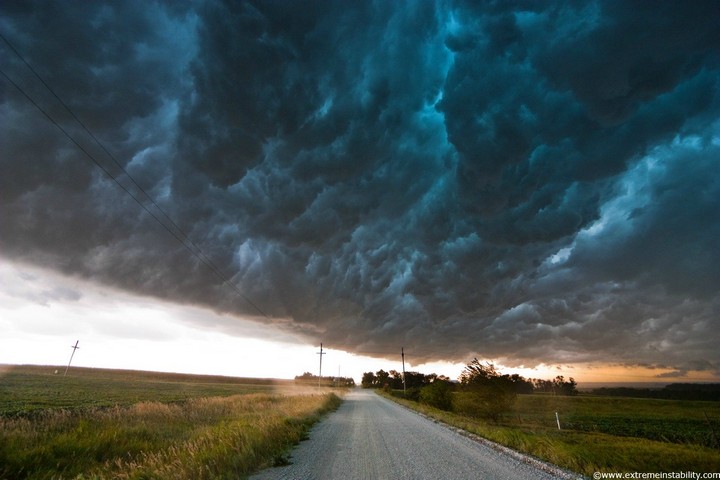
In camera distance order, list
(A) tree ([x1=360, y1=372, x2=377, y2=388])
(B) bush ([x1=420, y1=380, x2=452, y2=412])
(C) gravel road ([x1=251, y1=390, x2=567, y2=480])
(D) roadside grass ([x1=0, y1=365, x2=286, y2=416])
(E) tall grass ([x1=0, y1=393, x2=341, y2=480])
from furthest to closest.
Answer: (A) tree ([x1=360, y1=372, x2=377, y2=388]), (B) bush ([x1=420, y1=380, x2=452, y2=412]), (D) roadside grass ([x1=0, y1=365, x2=286, y2=416]), (C) gravel road ([x1=251, y1=390, x2=567, y2=480]), (E) tall grass ([x1=0, y1=393, x2=341, y2=480])

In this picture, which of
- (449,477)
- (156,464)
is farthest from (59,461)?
(449,477)

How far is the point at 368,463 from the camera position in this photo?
9.26m

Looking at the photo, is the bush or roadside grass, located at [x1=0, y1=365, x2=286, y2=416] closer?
roadside grass, located at [x1=0, y1=365, x2=286, y2=416]

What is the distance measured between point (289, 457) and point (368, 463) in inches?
102

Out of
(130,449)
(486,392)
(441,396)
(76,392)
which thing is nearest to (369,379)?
(441,396)

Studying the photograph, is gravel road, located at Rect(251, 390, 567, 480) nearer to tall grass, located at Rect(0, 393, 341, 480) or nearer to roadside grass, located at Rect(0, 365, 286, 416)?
tall grass, located at Rect(0, 393, 341, 480)

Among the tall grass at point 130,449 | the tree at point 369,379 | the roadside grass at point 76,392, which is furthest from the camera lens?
the tree at point 369,379

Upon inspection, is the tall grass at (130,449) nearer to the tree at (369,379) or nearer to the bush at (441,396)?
the bush at (441,396)

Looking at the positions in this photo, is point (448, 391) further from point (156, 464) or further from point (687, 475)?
point (156, 464)

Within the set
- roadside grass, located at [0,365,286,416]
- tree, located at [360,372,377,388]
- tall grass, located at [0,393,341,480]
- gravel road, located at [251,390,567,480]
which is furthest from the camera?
tree, located at [360,372,377,388]

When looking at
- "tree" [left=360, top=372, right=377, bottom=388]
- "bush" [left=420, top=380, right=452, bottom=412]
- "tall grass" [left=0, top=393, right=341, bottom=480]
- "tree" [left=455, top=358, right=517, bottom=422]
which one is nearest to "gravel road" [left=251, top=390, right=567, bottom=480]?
"tall grass" [left=0, top=393, right=341, bottom=480]

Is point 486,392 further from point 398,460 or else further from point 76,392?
point 76,392

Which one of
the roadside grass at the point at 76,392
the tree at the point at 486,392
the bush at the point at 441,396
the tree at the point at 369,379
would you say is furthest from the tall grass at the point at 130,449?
the tree at the point at 369,379

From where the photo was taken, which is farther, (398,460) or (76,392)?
(76,392)
